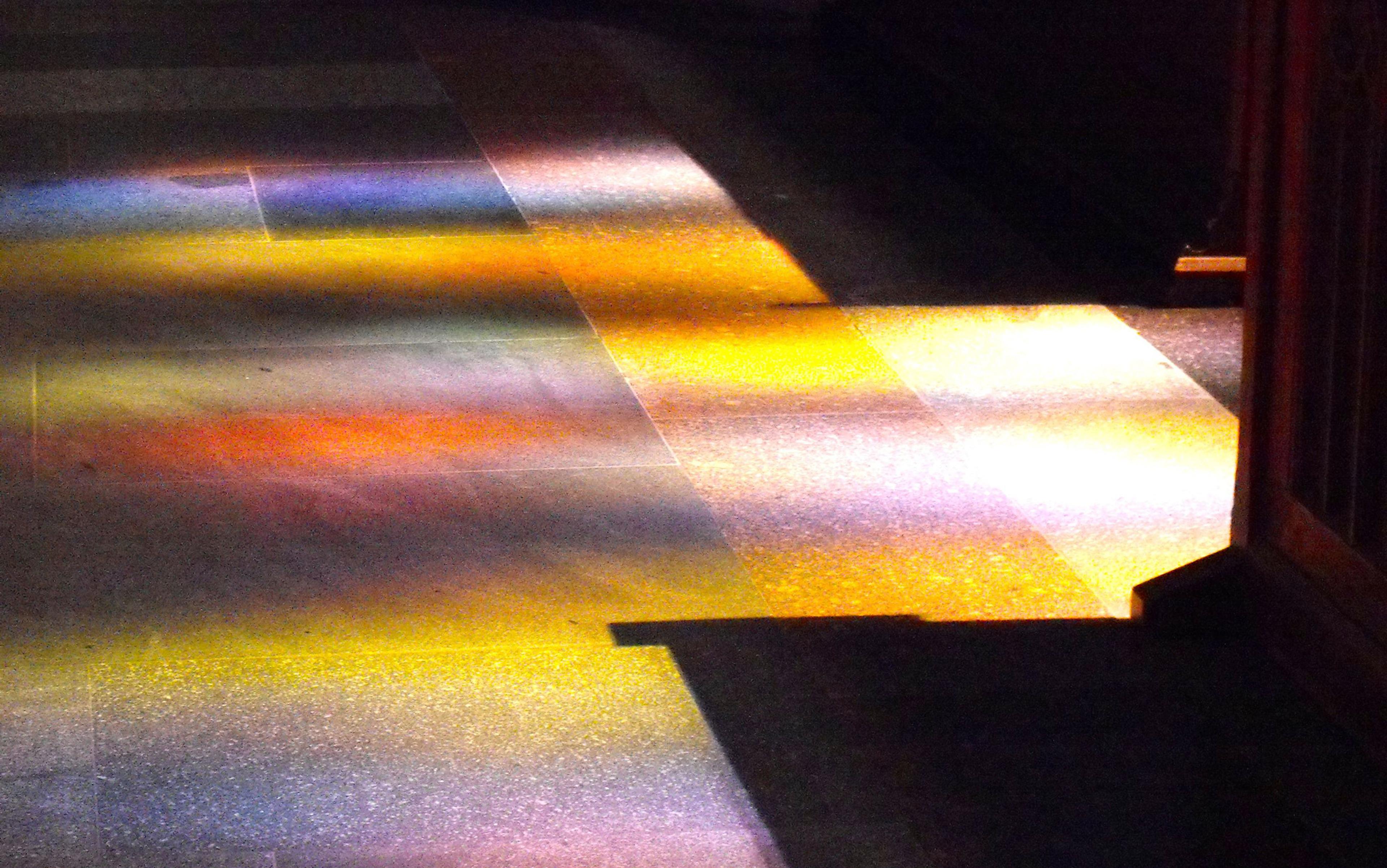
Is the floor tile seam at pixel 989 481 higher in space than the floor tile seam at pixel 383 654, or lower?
lower

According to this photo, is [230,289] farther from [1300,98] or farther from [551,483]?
[1300,98]

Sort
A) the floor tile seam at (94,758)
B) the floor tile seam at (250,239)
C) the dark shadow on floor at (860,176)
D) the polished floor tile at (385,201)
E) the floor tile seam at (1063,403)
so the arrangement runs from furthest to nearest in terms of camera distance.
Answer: the polished floor tile at (385,201), the floor tile seam at (250,239), the dark shadow on floor at (860,176), the floor tile seam at (1063,403), the floor tile seam at (94,758)

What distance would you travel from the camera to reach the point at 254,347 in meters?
6.43

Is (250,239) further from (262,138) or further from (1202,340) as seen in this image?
(1202,340)

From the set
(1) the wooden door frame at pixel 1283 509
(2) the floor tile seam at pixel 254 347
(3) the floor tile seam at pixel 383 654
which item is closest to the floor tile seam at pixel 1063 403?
(2) the floor tile seam at pixel 254 347

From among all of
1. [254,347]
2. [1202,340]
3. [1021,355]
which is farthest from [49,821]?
[1202,340]

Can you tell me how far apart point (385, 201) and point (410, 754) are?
15.6 feet

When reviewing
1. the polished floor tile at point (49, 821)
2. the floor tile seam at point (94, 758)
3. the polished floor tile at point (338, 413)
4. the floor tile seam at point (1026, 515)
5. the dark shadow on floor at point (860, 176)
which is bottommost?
the dark shadow on floor at point (860, 176)

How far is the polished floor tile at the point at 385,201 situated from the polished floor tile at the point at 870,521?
2407 mm

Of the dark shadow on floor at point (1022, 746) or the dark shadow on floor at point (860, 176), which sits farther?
the dark shadow on floor at point (860, 176)

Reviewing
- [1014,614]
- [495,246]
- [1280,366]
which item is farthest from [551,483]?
[495,246]

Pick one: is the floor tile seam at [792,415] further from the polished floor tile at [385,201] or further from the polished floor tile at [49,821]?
the polished floor tile at [49,821]

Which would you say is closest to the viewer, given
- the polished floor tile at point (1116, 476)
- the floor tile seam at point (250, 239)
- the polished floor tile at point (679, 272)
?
the polished floor tile at point (1116, 476)

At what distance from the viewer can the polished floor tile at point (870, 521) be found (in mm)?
4707
